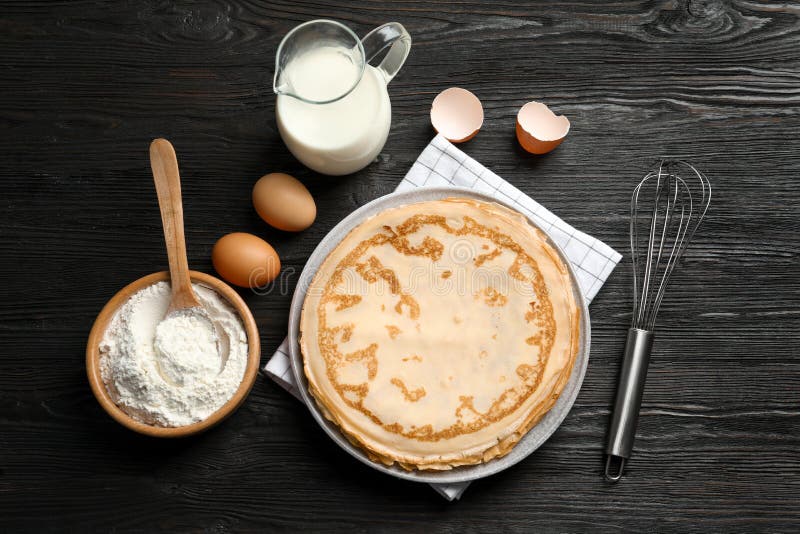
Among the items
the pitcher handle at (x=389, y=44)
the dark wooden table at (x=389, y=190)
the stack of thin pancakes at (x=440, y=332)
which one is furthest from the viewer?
the dark wooden table at (x=389, y=190)

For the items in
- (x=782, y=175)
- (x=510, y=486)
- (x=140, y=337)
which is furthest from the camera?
(x=782, y=175)

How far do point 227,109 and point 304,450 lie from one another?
38.1 inches

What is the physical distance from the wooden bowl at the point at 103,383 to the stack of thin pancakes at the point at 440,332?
0.13 m

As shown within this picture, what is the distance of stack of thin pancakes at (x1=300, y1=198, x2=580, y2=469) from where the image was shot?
4.99ft

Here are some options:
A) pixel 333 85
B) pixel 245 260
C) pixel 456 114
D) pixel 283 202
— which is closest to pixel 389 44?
pixel 333 85

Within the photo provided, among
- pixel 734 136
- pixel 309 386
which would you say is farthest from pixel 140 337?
pixel 734 136

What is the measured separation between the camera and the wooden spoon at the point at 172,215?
1.53m

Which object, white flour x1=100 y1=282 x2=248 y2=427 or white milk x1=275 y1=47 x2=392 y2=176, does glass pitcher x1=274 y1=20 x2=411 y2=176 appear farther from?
white flour x1=100 y1=282 x2=248 y2=427

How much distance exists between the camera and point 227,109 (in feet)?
5.76

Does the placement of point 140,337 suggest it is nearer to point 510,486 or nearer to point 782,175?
point 510,486

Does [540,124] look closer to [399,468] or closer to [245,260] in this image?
[245,260]

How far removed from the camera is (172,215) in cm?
154

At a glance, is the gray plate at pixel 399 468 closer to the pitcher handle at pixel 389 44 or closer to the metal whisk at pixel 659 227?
the metal whisk at pixel 659 227

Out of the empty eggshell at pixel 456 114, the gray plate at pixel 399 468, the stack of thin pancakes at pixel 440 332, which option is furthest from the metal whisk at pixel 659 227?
the empty eggshell at pixel 456 114
